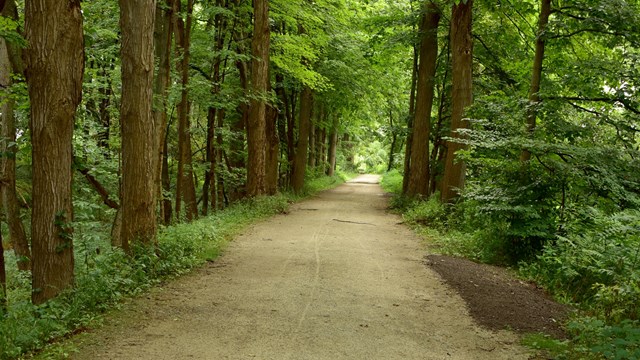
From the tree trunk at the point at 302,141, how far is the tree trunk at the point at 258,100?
5.94m

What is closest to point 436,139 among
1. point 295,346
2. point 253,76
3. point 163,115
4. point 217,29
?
point 253,76

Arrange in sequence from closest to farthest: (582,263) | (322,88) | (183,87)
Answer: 1. (582,263)
2. (183,87)
3. (322,88)

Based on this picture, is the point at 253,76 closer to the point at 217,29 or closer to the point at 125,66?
the point at 217,29

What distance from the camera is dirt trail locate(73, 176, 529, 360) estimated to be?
509 cm

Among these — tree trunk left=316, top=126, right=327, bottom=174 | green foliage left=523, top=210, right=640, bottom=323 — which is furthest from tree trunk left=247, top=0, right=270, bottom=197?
tree trunk left=316, top=126, right=327, bottom=174

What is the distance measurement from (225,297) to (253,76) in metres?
10.3

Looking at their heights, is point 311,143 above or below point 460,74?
below

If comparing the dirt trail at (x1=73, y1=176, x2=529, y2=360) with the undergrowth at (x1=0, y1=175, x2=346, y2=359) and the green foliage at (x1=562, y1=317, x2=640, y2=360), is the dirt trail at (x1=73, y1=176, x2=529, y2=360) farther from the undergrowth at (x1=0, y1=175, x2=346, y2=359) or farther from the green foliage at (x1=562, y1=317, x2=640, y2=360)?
the green foliage at (x1=562, y1=317, x2=640, y2=360)

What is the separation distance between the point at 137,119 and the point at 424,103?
1278 centimetres

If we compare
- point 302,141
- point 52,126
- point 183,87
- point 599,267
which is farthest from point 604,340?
point 302,141

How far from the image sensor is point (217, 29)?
16.8 m

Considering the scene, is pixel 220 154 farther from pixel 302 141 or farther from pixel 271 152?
pixel 302 141

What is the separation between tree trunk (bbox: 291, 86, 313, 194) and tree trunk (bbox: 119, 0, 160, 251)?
46.5 feet

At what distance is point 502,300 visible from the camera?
696 cm
